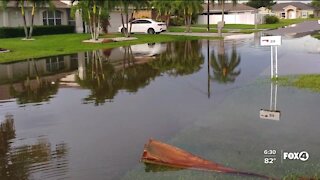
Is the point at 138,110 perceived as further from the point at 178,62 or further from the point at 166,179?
the point at 178,62

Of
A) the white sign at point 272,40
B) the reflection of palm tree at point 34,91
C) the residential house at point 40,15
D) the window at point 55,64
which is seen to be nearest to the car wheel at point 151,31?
the residential house at point 40,15

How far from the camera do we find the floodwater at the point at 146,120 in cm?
671

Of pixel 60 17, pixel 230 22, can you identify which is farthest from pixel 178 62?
pixel 230 22

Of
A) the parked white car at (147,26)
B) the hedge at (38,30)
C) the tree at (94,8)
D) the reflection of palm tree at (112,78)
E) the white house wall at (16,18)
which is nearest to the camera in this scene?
the reflection of palm tree at (112,78)

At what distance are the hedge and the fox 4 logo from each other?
34.4m

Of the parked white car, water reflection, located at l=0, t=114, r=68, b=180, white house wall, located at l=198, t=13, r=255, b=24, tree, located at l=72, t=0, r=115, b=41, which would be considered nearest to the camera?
water reflection, located at l=0, t=114, r=68, b=180

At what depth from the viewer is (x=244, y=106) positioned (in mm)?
10352

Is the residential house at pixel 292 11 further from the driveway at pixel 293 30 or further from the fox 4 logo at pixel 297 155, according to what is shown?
the fox 4 logo at pixel 297 155

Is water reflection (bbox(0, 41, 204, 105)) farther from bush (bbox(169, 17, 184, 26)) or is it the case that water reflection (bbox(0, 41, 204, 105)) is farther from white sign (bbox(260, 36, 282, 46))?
bush (bbox(169, 17, 184, 26))

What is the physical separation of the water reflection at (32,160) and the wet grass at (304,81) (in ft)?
24.2

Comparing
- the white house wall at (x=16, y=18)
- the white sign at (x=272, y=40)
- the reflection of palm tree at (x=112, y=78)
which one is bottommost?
the reflection of palm tree at (x=112, y=78)

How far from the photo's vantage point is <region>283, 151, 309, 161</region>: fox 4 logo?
674 cm

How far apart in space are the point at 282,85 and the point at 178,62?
756 centimetres

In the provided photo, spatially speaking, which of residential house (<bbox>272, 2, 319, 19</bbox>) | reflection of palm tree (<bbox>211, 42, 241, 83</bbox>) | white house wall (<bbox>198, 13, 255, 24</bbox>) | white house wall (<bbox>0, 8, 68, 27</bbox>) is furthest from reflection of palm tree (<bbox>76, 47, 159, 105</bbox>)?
residential house (<bbox>272, 2, 319, 19</bbox>)
